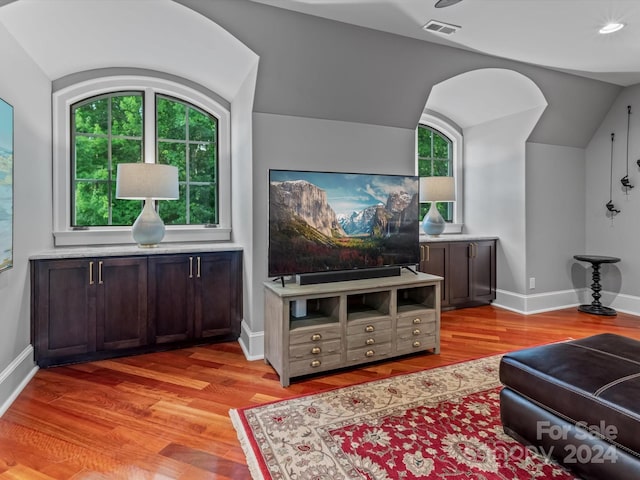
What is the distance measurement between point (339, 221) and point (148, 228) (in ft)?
5.31

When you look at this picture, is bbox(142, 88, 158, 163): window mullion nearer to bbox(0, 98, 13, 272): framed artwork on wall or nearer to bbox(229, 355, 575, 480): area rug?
bbox(0, 98, 13, 272): framed artwork on wall

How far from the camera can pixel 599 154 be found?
4520 mm

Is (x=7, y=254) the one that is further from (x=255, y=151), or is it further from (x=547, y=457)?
(x=547, y=457)

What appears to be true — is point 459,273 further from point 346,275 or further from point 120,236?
point 120,236

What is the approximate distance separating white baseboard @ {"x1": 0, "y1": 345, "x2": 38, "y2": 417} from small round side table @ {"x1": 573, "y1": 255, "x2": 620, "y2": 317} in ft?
17.5

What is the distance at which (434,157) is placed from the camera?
490cm

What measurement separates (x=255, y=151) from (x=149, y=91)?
56.3 inches

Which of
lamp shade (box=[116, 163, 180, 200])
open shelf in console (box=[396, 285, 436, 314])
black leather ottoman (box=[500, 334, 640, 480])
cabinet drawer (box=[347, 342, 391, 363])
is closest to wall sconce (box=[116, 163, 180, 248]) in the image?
lamp shade (box=[116, 163, 180, 200])

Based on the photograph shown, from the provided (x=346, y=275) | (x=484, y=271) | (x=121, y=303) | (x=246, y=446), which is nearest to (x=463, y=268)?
(x=484, y=271)

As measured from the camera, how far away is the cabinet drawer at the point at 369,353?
2.69m

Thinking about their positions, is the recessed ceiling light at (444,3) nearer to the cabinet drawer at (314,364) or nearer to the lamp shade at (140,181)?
the lamp shade at (140,181)

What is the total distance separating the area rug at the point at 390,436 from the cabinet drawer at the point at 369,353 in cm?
24

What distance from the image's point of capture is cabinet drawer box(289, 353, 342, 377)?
8.23 ft

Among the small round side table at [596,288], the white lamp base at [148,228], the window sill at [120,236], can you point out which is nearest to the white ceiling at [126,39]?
the white lamp base at [148,228]
